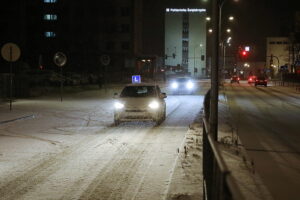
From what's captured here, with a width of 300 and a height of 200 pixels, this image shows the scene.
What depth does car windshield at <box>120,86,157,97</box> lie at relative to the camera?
19.7 metres

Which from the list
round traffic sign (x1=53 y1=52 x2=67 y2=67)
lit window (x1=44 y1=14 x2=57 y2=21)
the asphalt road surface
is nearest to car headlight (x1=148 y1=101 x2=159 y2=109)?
the asphalt road surface

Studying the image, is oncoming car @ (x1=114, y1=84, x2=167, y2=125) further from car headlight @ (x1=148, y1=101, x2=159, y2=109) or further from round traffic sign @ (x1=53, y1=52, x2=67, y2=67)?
round traffic sign @ (x1=53, y1=52, x2=67, y2=67)

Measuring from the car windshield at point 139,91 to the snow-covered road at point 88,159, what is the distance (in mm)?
1113

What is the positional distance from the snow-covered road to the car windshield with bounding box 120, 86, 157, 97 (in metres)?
1.11

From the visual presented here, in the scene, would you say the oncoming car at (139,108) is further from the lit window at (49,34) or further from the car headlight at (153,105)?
the lit window at (49,34)

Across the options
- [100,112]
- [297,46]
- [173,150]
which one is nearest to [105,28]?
[297,46]

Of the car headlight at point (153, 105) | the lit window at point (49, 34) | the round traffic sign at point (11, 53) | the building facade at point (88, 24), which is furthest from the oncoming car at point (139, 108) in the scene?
the lit window at point (49, 34)

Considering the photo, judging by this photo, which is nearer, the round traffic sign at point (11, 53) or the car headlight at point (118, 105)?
the car headlight at point (118, 105)

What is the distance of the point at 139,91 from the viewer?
2009 centimetres

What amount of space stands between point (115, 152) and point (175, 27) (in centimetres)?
14253

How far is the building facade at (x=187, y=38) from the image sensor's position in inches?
5994

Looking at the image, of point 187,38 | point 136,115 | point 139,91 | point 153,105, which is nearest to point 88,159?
point 136,115

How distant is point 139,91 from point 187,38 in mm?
134443

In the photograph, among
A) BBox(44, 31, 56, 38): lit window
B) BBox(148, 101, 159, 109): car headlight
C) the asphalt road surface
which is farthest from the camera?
BBox(44, 31, 56, 38): lit window
